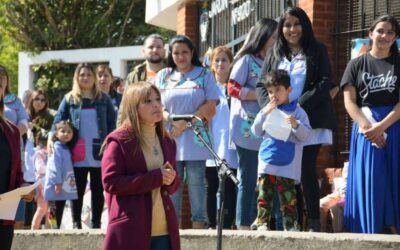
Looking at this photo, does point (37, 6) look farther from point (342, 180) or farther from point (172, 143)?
point (172, 143)

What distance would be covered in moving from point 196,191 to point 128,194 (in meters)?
3.05

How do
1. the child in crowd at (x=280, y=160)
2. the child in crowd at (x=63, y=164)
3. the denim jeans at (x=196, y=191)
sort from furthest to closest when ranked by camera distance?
1. the child in crowd at (x=63, y=164)
2. the denim jeans at (x=196, y=191)
3. the child in crowd at (x=280, y=160)

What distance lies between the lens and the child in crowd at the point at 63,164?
11.5m

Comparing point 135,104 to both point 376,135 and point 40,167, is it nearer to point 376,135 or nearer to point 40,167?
point 376,135

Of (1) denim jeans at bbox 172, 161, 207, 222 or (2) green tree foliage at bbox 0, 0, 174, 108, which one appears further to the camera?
(2) green tree foliage at bbox 0, 0, 174, 108

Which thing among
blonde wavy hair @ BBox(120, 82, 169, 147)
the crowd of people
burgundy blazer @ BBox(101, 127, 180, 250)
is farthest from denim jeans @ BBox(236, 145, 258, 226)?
blonde wavy hair @ BBox(120, 82, 169, 147)

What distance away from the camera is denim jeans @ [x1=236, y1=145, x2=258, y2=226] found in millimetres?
9594

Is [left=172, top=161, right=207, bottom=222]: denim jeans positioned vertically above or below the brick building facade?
below

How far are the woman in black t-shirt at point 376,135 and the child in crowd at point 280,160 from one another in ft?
1.67

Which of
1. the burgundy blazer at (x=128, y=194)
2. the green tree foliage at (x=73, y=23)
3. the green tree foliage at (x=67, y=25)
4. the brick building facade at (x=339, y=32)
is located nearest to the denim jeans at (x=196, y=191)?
the brick building facade at (x=339, y=32)

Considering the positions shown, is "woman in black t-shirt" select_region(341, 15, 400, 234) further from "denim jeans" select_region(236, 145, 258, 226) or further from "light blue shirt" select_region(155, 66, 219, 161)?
"light blue shirt" select_region(155, 66, 219, 161)

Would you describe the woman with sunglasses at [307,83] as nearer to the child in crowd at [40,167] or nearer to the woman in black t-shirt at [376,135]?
the woman in black t-shirt at [376,135]

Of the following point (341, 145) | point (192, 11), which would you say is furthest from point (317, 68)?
point (192, 11)

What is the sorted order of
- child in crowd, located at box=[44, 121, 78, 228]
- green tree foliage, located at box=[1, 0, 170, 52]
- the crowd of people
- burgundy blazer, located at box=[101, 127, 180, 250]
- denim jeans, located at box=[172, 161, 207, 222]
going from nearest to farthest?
burgundy blazer, located at box=[101, 127, 180, 250]
the crowd of people
denim jeans, located at box=[172, 161, 207, 222]
child in crowd, located at box=[44, 121, 78, 228]
green tree foliage, located at box=[1, 0, 170, 52]
